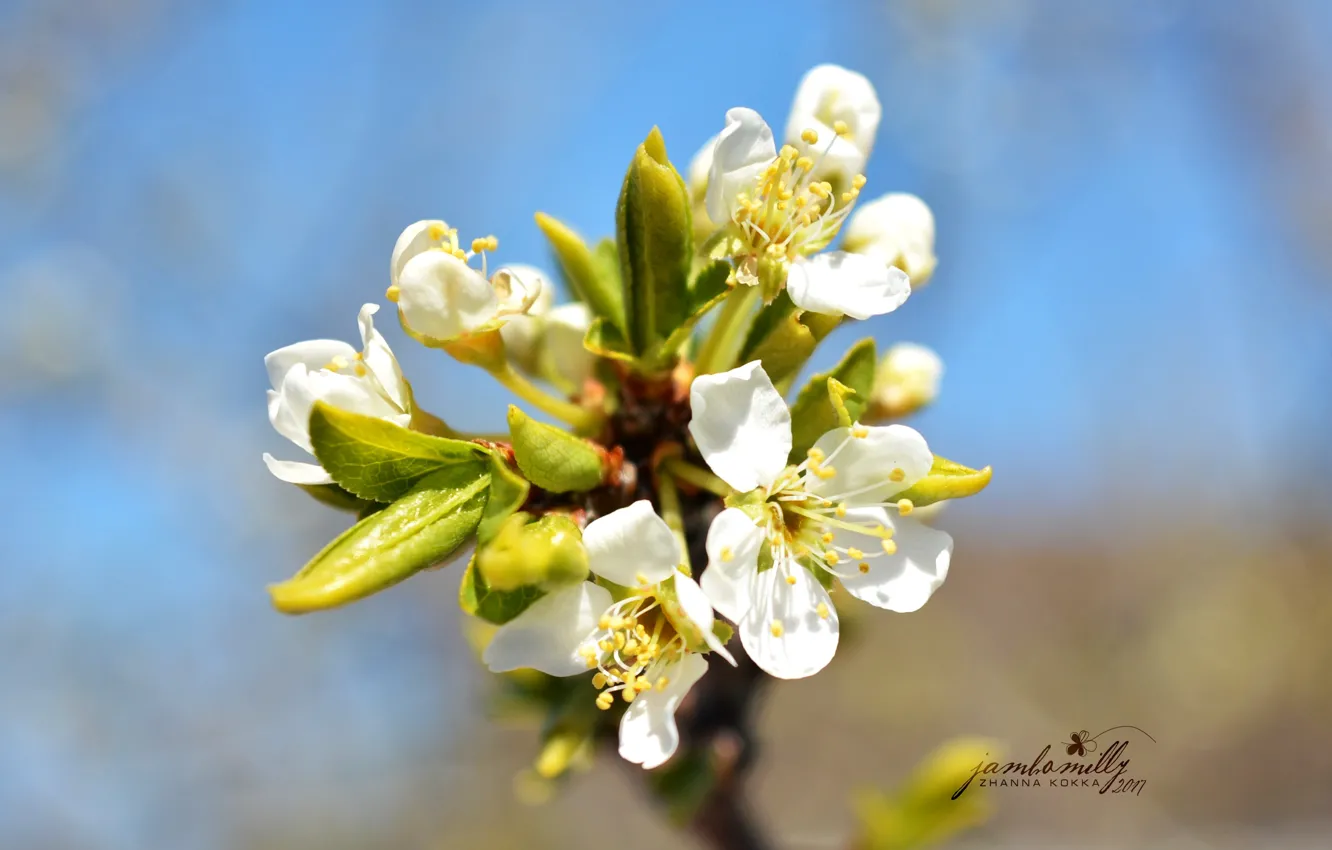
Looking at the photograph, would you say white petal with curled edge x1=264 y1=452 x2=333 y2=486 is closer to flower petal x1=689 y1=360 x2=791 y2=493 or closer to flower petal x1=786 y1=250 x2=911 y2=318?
flower petal x1=689 y1=360 x2=791 y2=493

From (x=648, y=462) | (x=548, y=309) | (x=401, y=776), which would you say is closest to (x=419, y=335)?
(x=648, y=462)

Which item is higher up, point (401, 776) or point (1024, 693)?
point (401, 776)

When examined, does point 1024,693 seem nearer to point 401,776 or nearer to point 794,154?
point 401,776

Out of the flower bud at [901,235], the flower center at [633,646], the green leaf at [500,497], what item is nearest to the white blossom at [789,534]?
the flower center at [633,646]

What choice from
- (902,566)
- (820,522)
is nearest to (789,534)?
(820,522)

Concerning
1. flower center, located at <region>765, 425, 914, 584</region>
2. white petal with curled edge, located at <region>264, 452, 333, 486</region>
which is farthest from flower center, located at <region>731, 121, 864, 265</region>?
white petal with curled edge, located at <region>264, 452, 333, 486</region>

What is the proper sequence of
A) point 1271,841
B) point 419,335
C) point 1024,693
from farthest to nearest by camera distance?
1. point 1024,693
2. point 1271,841
3. point 419,335

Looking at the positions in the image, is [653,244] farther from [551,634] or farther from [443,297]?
[551,634]
